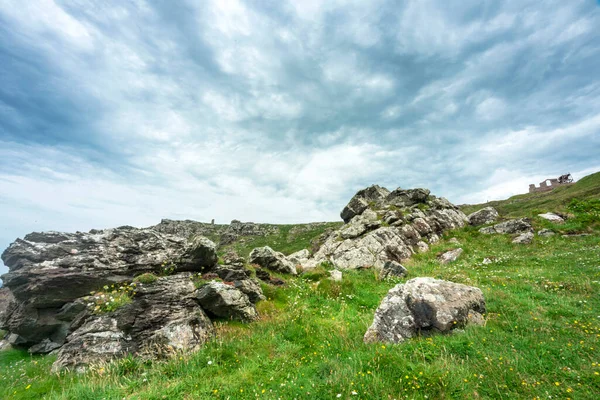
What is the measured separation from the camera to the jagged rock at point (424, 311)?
9909mm

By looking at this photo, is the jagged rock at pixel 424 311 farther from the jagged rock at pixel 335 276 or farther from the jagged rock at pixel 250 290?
the jagged rock at pixel 335 276

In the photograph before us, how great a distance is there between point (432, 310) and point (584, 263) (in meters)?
16.7

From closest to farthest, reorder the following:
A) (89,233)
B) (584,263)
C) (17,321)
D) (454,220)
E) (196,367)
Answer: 1. (196,367)
2. (17,321)
3. (89,233)
4. (584,263)
5. (454,220)

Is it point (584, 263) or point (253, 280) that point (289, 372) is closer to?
point (253, 280)

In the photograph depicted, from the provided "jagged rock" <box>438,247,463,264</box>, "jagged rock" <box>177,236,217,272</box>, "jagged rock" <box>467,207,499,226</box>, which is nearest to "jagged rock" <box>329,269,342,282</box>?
"jagged rock" <box>177,236,217,272</box>

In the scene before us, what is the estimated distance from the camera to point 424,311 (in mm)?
10344

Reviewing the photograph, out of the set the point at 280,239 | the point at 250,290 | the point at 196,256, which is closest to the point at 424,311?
the point at 250,290

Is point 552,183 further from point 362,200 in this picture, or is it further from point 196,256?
point 196,256

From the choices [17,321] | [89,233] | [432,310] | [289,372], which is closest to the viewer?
[289,372]


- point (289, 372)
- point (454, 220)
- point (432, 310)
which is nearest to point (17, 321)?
point (289, 372)

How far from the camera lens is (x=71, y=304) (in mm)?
13703

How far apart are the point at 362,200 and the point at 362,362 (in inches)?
1428

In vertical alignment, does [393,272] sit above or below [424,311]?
below

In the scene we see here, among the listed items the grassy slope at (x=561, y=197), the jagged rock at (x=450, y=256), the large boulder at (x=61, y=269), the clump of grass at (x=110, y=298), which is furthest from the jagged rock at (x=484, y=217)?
the clump of grass at (x=110, y=298)
